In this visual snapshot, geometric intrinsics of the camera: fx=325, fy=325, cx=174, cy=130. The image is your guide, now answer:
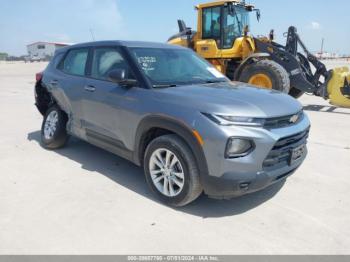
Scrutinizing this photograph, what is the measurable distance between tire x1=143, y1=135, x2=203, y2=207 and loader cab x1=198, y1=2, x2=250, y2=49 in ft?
25.6

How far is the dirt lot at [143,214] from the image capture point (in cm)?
288

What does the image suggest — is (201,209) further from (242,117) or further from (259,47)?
(259,47)

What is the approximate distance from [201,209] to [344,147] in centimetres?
347

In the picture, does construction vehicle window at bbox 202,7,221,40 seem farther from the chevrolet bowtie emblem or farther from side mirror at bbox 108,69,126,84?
the chevrolet bowtie emblem

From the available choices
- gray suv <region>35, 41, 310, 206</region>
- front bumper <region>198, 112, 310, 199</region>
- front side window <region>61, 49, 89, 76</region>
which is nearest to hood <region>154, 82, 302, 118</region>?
gray suv <region>35, 41, 310, 206</region>

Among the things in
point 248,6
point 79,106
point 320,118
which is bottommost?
point 320,118

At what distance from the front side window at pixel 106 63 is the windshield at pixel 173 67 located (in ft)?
0.62

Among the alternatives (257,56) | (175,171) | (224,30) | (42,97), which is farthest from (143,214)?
(224,30)

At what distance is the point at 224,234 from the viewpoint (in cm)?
305

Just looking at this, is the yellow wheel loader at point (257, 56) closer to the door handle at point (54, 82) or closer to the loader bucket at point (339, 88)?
the loader bucket at point (339, 88)

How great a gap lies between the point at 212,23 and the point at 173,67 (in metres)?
7.18

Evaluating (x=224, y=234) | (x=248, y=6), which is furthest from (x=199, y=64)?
(x=248, y=6)

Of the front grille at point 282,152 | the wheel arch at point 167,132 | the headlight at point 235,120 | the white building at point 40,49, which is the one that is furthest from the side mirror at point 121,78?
the white building at point 40,49

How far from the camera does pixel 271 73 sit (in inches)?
348
